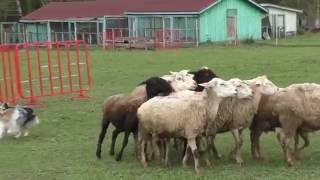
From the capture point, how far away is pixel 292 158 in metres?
9.77

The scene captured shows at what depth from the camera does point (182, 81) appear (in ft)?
35.6

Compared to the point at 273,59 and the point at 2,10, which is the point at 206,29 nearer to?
the point at 273,59

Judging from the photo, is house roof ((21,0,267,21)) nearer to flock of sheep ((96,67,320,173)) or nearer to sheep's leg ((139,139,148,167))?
flock of sheep ((96,67,320,173))

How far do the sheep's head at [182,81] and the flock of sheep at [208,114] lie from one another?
0.06ft

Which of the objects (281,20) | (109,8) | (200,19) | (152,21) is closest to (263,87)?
(200,19)

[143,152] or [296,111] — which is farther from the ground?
[296,111]

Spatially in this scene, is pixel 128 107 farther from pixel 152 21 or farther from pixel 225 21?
pixel 225 21

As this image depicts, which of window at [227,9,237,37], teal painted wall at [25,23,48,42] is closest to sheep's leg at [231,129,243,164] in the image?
window at [227,9,237,37]

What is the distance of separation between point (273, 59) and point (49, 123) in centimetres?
1692

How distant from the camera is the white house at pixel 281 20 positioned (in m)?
59.2

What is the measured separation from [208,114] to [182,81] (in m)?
1.43

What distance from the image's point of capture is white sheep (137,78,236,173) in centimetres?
941

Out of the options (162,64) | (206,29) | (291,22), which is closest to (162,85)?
(162,64)

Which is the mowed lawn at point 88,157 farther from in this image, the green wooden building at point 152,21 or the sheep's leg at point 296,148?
the green wooden building at point 152,21
